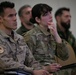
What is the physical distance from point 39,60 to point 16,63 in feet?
1.74

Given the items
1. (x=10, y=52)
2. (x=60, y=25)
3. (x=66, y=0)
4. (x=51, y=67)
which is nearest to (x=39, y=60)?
(x=51, y=67)

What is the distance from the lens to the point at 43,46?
3.05 meters

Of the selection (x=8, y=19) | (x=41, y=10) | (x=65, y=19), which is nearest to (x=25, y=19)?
(x=65, y=19)

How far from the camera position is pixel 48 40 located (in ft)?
10.3

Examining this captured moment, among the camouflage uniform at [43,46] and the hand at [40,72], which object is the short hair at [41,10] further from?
the hand at [40,72]

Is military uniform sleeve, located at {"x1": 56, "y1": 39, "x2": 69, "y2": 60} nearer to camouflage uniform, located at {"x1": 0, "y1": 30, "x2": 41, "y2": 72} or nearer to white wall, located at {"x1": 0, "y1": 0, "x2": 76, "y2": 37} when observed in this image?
camouflage uniform, located at {"x1": 0, "y1": 30, "x2": 41, "y2": 72}

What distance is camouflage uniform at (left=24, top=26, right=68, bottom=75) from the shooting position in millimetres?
3031

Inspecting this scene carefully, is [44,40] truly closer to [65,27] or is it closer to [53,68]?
[53,68]

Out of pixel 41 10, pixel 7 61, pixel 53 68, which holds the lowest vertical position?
pixel 53 68

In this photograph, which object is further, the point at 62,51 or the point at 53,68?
the point at 62,51

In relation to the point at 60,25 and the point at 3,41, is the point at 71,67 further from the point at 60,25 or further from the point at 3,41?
the point at 60,25

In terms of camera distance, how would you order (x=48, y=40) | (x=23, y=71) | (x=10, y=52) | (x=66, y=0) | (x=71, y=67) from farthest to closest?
1. (x=66, y=0)
2. (x=48, y=40)
3. (x=71, y=67)
4. (x=10, y=52)
5. (x=23, y=71)

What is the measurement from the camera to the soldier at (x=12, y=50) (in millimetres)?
2557

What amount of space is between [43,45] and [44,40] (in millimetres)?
75
